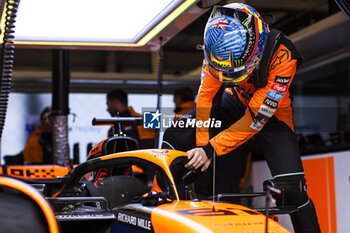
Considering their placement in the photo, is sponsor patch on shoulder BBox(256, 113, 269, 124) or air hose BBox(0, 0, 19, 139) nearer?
air hose BBox(0, 0, 19, 139)

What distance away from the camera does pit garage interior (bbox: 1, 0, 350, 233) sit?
3752 mm

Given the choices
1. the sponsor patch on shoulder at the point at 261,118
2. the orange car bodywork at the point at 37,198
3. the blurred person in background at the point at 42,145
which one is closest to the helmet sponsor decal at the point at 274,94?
the sponsor patch on shoulder at the point at 261,118

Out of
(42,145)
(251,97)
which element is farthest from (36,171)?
(251,97)

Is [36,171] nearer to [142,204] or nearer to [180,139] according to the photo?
[180,139]

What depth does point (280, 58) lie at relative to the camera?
2580mm

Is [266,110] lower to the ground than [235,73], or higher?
lower

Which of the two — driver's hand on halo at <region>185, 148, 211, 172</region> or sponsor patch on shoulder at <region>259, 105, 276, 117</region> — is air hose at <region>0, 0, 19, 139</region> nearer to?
driver's hand on halo at <region>185, 148, 211, 172</region>

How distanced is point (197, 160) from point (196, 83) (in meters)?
1.43

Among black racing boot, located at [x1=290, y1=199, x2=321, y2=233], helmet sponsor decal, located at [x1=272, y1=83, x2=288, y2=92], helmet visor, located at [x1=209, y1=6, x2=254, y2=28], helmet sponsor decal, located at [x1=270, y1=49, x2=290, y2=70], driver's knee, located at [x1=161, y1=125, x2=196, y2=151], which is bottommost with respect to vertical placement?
black racing boot, located at [x1=290, y1=199, x2=321, y2=233]

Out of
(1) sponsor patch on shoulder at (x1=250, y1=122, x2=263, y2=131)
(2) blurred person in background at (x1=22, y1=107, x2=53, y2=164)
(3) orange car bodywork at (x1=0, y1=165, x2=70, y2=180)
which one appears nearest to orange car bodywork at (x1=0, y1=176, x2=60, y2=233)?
(1) sponsor patch on shoulder at (x1=250, y1=122, x2=263, y2=131)

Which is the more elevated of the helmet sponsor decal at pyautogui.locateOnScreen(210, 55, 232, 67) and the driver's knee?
the helmet sponsor decal at pyautogui.locateOnScreen(210, 55, 232, 67)

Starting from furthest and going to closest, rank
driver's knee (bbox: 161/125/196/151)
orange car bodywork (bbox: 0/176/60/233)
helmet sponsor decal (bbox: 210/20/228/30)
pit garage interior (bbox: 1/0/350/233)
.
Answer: pit garage interior (bbox: 1/0/350/233) → driver's knee (bbox: 161/125/196/151) → helmet sponsor decal (bbox: 210/20/228/30) → orange car bodywork (bbox: 0/176/60/233)

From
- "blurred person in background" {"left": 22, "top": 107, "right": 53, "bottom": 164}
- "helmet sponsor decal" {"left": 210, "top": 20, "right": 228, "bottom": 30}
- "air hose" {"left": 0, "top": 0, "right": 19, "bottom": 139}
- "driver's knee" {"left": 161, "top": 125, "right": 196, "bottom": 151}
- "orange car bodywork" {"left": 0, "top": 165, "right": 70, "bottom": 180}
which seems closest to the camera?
"air hose" {"left": 0, "top": 0, "right": 19, "bottom": 139}

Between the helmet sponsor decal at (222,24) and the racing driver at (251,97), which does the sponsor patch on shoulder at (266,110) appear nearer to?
the racing driver at (251,97)
